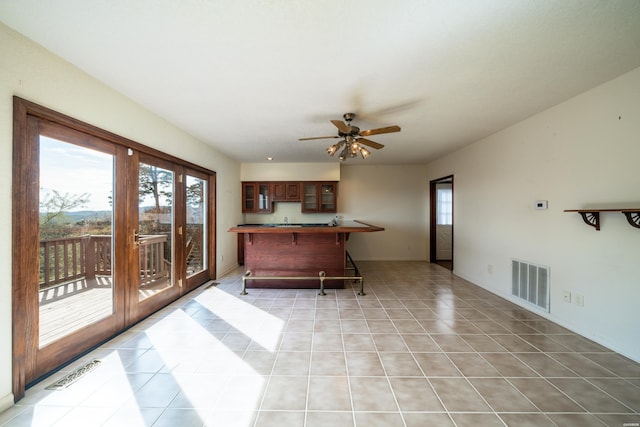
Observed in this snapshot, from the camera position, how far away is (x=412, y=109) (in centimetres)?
280

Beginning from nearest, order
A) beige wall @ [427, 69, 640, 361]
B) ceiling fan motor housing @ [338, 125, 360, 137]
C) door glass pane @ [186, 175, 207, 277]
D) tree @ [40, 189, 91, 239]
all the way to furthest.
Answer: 1. tree @ [40, 189, 91, 239]
2. beige wall @ [427, 69, 640, 361]
3. ceiling fan motor housing @ [338, 125, 360, 137]
4. door glass pane @ [186, 175, 207, 277]

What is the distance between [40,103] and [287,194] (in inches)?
171

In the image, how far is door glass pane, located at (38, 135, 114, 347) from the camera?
1.81 metres

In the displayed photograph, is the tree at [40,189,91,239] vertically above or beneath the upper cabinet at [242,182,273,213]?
beneath

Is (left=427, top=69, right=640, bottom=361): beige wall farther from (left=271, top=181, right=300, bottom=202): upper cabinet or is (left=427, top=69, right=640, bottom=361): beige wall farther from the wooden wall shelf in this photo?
(left=271, top=181, right=300, bottom=202): upper cabinet

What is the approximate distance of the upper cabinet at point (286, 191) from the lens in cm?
588

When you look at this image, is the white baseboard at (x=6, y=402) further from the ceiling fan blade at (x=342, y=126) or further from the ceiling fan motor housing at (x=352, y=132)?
the ceiling fan motor housing at (x=352, y=132)

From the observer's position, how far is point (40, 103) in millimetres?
1734

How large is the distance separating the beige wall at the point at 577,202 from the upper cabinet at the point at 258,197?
455 centimetres

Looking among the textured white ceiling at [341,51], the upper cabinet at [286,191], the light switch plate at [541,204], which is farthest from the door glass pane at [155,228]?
the light switch plate at [541,204]

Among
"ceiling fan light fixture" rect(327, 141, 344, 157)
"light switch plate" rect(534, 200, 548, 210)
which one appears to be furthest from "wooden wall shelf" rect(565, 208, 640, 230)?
"ceiling fan light fixture" rect(327, 141, 344, 157)

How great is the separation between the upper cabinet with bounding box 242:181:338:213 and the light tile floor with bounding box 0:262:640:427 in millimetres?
3200

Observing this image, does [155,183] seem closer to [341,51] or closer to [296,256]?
[296,256]

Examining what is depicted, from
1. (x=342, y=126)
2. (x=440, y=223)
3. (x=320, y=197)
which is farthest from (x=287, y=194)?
(x=440, y=223)
